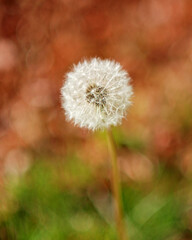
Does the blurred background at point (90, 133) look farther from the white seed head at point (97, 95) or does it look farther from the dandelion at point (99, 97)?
the white seed head at point (97, 95)

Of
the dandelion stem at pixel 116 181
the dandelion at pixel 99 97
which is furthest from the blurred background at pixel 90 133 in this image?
the dandelion at pixel 99 97

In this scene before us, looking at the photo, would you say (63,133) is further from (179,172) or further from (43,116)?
(179,172)

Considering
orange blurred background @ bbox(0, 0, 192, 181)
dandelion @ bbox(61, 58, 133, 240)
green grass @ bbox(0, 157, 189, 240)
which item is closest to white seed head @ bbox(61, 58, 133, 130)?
dandelion @ bbox(61, 58, 133, 240)

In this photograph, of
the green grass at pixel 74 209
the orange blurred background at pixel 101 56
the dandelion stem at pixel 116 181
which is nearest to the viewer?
the dandelion stem at pixel 116 181

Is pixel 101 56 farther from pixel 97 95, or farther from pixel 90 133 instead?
pixel 97 95

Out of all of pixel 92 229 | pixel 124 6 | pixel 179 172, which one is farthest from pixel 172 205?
pixel 124 6

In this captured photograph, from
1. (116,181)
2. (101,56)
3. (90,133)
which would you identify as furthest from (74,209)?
(101,56)
